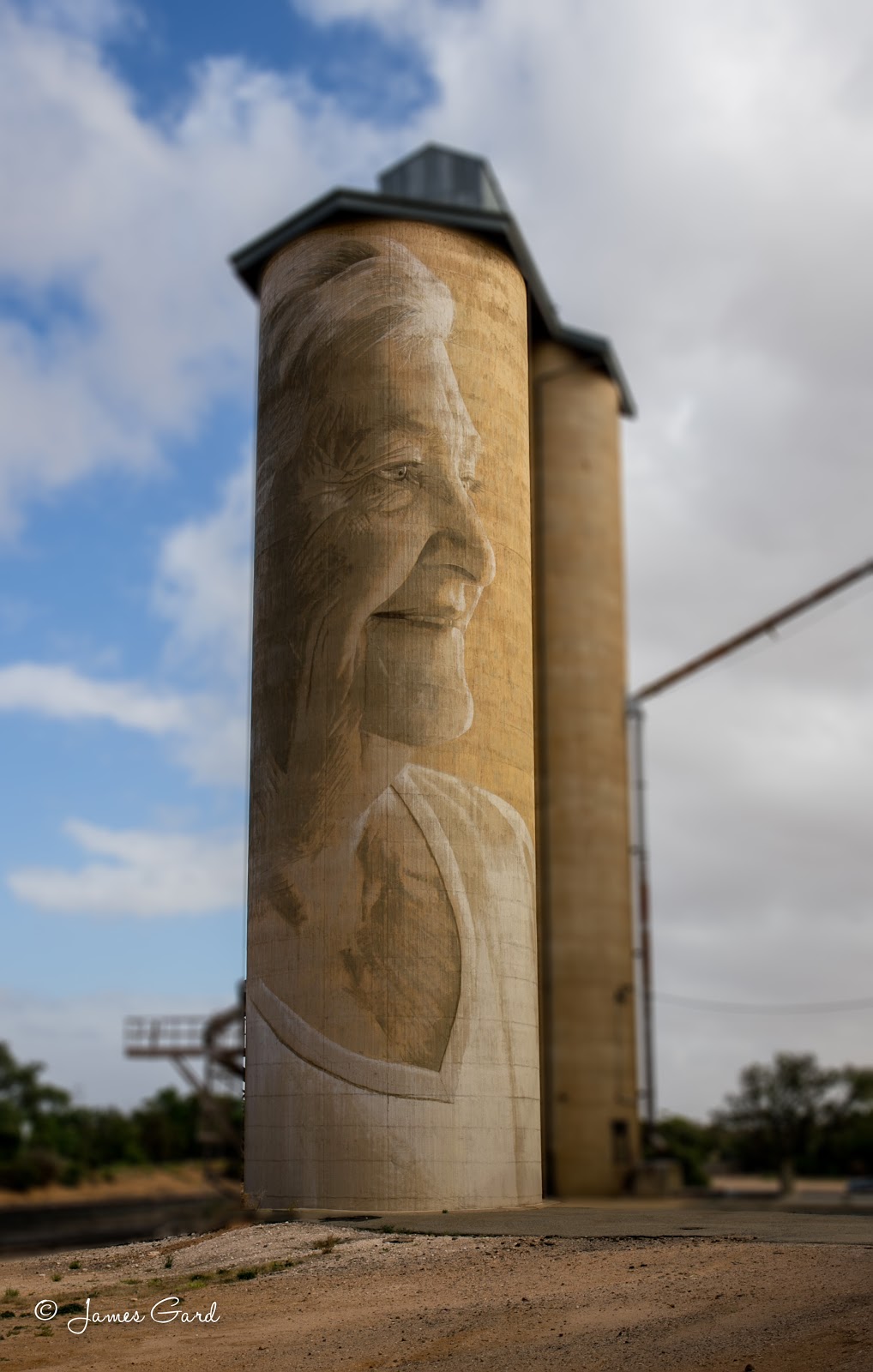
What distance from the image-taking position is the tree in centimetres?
8481

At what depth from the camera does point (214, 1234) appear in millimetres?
22812

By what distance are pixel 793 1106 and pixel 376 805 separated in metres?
66.7

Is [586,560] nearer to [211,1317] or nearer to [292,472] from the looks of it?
[292,472]

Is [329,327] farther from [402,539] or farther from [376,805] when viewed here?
[376,805]

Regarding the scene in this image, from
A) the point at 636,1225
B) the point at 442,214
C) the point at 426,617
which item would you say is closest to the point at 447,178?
the point at 442,214

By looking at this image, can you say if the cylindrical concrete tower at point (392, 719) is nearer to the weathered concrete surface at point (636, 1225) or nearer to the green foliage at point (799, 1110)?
the weathered concrete surface at point (636, 1225)

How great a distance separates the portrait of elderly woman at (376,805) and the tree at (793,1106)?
62.4m

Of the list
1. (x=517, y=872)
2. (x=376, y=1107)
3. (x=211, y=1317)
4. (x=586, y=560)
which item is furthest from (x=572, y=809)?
(x=211, y=1317)

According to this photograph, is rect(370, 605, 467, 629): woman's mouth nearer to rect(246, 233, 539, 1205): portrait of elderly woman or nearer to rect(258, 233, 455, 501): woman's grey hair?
rect(246, 233, 539, 1205): portrait of elderly woman

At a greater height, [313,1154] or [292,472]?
[292,472]

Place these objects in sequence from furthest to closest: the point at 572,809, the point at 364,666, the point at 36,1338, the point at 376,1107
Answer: the point at 572,809 < the point at 364,666 < the point at 376,1107 < the point at 36,1338

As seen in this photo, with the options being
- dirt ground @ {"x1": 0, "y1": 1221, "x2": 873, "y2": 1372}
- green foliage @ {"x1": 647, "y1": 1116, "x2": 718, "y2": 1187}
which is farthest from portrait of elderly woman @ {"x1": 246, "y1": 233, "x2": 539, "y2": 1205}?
green foliage @ {"x1": 647, "y1": 1116, "x2": 718, "y2": 1187}

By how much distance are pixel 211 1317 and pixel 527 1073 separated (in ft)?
37.5

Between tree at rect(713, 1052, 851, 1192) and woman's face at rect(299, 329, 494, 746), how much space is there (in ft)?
214
